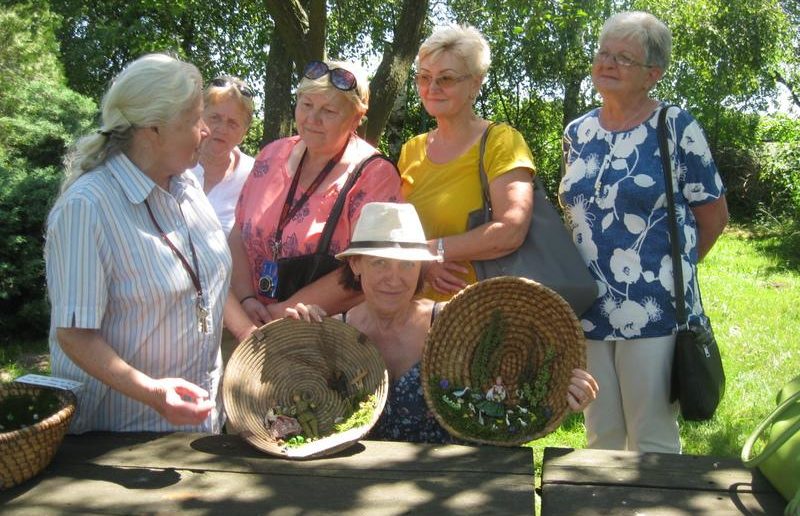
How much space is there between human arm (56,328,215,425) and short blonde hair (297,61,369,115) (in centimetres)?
129

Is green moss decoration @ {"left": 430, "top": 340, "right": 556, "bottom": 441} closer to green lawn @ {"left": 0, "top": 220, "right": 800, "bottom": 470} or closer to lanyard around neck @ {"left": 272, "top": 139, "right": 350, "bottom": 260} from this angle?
lanyard around neck @ {"left": 272, "top": 139, "right": 350, "bottom": 260}

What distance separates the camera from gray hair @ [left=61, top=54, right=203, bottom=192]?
2211 millimetres

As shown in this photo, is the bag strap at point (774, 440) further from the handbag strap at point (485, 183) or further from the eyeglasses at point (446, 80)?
the eyeglasses at point (446, 80)

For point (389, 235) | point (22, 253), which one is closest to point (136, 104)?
point (389, 235)

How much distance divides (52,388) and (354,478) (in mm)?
844

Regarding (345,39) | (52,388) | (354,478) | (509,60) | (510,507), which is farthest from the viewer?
(509,60)

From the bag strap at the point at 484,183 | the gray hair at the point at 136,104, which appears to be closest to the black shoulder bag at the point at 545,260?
the bag strap at the point at 484,183

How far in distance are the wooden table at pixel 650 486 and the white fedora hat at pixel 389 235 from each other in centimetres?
76

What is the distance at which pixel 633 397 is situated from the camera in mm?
3041

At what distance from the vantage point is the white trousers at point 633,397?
9.83ft

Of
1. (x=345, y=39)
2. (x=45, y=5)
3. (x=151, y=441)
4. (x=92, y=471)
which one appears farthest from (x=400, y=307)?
(x=345, y=39)

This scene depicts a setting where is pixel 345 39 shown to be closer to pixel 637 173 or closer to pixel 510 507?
pixel 637 173

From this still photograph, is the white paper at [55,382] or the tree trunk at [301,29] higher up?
the tree trunk at [301,29]

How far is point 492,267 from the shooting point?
2.96 m
